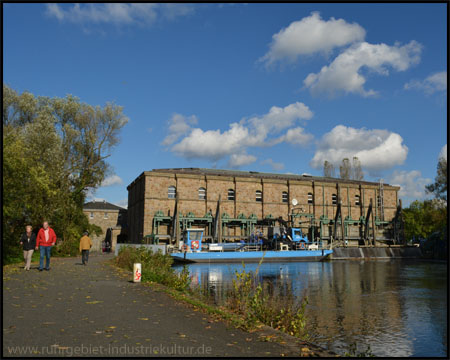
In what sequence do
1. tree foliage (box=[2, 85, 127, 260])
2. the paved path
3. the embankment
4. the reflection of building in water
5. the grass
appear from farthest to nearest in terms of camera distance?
the embankment
tree foliage (box=[2, 85, 127, 260])
the reflection of building in water
the grass
the paved path

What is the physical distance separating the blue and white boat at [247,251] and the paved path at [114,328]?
26.2 m

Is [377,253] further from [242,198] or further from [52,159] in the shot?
[52,159]

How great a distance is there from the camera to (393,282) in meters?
21.9

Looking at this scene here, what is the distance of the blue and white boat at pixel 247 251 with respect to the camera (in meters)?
38.0

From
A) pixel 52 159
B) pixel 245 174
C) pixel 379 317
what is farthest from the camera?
pixel 245 174

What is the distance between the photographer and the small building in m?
59.1

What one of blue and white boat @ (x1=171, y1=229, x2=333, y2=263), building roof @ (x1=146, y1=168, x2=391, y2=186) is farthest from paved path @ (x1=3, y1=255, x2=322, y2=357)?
building roof @ (x1=146, y1=168, x2=391, y2=186)

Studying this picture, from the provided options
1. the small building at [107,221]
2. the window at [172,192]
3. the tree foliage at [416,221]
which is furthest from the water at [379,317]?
the tree foliage at [416,221]

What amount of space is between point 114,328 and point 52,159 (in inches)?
1049

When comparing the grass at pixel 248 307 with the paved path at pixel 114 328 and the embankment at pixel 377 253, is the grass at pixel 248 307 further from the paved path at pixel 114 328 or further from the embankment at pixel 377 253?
the embankment at pixel 377 253

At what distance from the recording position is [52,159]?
101 feet

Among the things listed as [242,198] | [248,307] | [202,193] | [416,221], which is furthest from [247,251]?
[416,221]

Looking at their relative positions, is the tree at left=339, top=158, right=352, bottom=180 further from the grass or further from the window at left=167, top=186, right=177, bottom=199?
the grass

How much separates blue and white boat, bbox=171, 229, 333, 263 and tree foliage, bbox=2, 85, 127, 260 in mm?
10234
